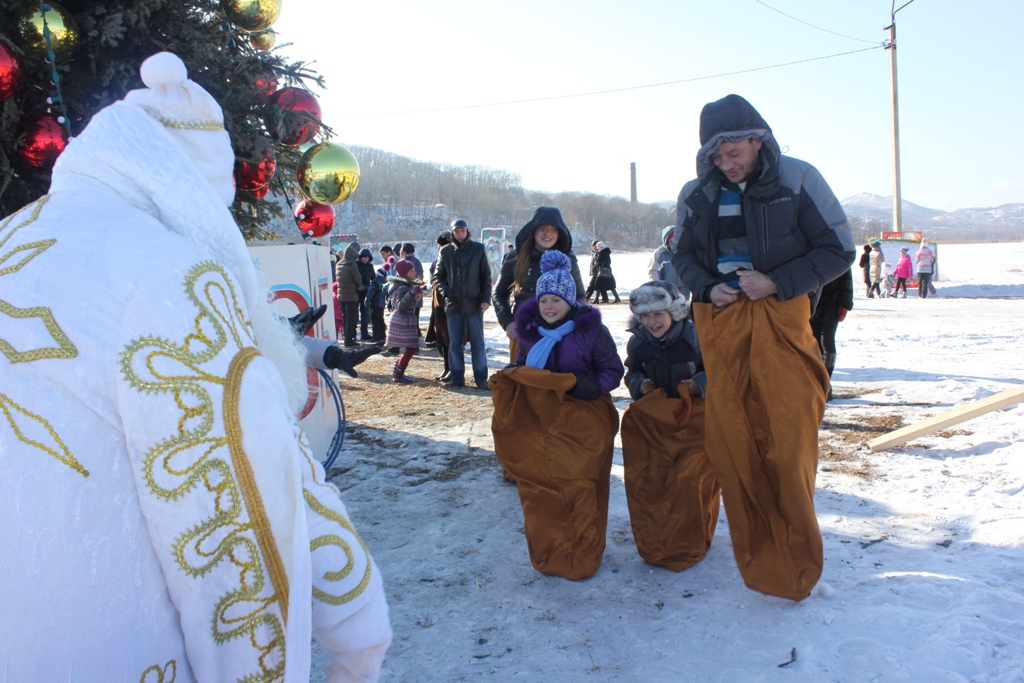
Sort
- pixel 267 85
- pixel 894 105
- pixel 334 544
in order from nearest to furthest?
1. pixel 334 544
2. pixel 267 85
3. pixel 894 105

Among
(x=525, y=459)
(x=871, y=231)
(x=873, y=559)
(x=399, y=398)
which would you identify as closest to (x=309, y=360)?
(x=525, y=459)

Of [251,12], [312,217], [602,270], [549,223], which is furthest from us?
[602,270]

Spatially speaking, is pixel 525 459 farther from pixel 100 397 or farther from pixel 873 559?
pixel 100 397

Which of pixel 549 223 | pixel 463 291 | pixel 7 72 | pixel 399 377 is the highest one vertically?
pixel 7 72

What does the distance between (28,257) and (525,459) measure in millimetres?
2457

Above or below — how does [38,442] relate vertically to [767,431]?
above

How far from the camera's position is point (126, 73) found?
364cm

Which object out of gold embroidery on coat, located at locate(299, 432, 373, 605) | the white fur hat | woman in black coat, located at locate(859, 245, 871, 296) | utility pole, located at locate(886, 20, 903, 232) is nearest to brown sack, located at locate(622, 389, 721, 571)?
gold embroidery on coat, located at locate(299, 432, 373, 605)

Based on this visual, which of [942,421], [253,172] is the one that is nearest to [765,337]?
[942,421]

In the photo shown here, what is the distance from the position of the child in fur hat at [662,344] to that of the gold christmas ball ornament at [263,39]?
2950 millimetres

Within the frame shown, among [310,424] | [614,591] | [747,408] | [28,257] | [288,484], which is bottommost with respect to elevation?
[614,591]

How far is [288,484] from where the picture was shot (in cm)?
105

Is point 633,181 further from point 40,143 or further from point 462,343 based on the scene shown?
point 40,143

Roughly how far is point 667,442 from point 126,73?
132 inches
